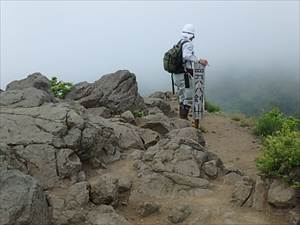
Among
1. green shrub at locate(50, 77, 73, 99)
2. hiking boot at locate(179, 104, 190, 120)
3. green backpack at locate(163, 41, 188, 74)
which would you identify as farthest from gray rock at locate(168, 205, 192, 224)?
green shrub at locate(50, 77, 73, 99)

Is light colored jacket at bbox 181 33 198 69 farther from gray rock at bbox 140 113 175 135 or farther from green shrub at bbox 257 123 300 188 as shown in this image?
green shrub at bbox 257 123 300 188

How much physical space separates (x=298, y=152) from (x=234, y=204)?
4.49 feet

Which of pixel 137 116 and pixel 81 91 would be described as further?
pixel 81 91

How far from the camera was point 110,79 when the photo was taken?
58.2 ft

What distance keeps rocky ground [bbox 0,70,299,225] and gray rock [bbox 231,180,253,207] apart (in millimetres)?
17

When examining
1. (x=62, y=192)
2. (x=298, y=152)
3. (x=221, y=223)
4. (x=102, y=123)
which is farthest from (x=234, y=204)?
Result: (x=102, y=123)

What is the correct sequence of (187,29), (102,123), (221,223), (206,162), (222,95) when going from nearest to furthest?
(221,223) → (206,162) → (102,123) → (187,29) → (222,95)

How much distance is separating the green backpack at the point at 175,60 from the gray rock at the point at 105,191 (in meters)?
6.18

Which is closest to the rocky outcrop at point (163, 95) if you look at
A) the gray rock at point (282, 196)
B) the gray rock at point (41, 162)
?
the gray rock at point (41, 162)

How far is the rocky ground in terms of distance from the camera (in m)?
8.70

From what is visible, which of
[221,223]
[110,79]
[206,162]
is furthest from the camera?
[110,79]

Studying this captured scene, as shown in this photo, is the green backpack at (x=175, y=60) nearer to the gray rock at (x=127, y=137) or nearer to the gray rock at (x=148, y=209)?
the gray rock at (x=127, y=137)

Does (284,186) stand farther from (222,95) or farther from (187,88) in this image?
(222,95)

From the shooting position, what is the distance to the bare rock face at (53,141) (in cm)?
993
